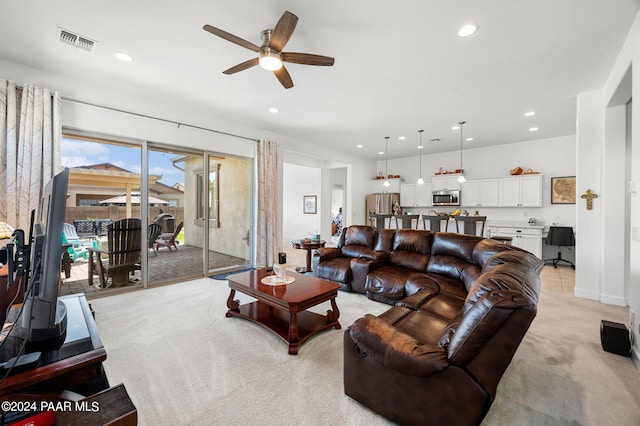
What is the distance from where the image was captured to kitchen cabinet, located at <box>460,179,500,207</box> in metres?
6.59

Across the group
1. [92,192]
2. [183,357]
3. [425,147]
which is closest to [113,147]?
[92,192]

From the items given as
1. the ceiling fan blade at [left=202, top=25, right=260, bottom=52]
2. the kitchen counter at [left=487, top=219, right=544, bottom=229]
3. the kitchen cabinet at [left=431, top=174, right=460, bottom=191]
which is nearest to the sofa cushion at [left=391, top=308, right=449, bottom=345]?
the ceiling fan blade at [left=202, top=25, right=260, bottom=52]

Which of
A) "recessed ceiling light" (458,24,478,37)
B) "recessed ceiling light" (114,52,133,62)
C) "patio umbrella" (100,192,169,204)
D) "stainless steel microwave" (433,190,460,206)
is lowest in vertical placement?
"patio umbrella" (100,192,169,204)

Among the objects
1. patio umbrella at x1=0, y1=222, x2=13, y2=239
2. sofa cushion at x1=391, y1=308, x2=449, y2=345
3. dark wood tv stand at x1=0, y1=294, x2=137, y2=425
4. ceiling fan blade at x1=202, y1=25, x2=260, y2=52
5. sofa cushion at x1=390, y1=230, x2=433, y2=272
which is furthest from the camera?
sofa cushion at x1=390, y1=230, x2=433, y2=272

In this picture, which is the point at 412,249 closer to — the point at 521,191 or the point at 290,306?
the point at 290,306

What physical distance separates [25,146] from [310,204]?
6658 mm

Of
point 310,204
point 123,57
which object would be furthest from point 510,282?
point 310,204

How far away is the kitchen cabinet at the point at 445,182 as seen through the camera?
7129 mm

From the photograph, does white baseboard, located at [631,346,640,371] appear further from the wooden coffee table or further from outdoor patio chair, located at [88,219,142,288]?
outdoor patio chair, located at [88,219,142,288]

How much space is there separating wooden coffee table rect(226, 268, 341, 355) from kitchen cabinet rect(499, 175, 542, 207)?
18.9 feet

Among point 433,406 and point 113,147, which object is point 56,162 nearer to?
point 113,147

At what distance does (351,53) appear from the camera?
280cm

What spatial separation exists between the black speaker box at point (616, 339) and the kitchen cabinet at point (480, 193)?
4.79 metres

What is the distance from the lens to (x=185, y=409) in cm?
164
